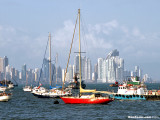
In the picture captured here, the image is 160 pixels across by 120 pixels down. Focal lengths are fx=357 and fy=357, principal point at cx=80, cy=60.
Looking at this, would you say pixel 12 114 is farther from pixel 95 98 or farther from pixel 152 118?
pixel 152 118

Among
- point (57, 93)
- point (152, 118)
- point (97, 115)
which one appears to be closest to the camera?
point (152, 118)

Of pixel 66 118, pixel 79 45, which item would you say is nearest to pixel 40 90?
pixel 79 45

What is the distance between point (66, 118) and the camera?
60.6 m

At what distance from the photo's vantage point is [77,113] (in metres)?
66.4

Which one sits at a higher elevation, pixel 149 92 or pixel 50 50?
pixel 50 50

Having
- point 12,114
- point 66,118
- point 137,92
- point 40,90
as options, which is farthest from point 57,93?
point 66,118

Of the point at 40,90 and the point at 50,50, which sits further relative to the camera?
the point at 50,50

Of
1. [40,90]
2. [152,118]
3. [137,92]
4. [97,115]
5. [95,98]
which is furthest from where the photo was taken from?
[40,90]

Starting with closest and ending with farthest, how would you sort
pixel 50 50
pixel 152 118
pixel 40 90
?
pixel 152 118, pixel 40 90, pixel 50 50

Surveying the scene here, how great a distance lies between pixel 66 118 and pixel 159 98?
145 feet

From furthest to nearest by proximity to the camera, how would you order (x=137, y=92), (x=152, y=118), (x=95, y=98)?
1. (x=137, y=92)
2. (x=95, y=98)
3. (x=152, y=118)

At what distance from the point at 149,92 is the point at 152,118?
40793 mm

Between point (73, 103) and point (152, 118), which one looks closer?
point (152, 118)

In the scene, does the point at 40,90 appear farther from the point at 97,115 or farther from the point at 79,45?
the point at 97,115
